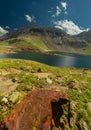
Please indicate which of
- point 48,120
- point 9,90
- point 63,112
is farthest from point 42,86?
point 48,120

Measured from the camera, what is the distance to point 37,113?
12.1 m

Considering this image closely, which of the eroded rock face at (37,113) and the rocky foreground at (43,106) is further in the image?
the rocky foreground at (43,106)

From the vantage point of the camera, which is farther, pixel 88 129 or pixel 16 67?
pixel 16 67

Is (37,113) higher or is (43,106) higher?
(43,106)

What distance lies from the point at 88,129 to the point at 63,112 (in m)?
2.47

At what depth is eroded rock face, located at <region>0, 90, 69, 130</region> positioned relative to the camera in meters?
11.2

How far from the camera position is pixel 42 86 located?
19797 mm

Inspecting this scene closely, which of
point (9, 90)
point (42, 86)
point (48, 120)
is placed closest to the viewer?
point (48, 120)

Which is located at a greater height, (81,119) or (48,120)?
(48,120)

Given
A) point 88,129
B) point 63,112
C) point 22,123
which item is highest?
point 22,123

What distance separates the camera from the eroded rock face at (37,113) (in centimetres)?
1117

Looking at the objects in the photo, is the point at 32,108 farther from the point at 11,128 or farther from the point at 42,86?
the point at 42,86

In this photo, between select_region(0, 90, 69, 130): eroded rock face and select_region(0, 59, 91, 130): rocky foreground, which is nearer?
select_region(0, 90, 69, 130): eroded rock face

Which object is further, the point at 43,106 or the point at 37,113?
the point at 43,106
